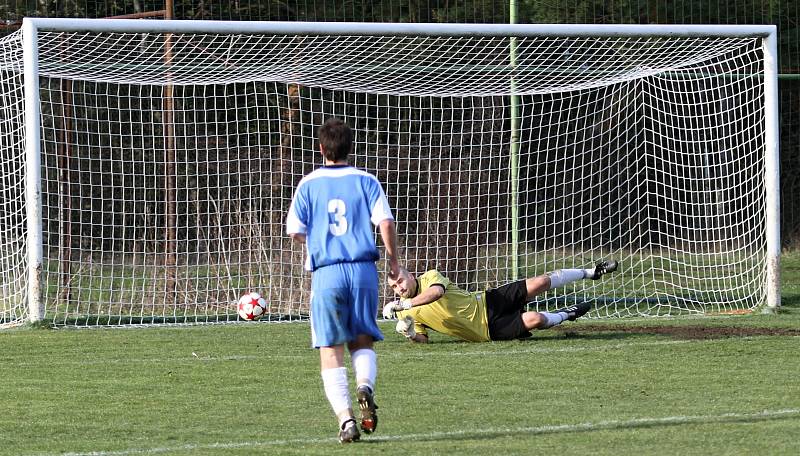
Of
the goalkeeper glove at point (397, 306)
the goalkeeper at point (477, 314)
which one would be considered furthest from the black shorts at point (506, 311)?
the goalkeeper glove at point (397, 306)

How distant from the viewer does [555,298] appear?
13.9 metres

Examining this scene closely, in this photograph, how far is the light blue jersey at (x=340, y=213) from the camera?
21.2ft

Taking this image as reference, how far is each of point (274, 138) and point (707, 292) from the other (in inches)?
215

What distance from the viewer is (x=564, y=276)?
455 inches

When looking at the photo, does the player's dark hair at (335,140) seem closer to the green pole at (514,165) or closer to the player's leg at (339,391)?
the player's leg at (339,391)

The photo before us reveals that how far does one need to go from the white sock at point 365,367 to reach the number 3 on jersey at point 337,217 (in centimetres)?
62

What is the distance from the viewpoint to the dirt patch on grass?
1111 cm

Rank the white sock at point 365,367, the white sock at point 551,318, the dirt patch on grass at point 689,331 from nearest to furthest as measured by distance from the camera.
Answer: the white sock at point 365,367 < the white sock at point 551,318 < the dirt patch on grass at point 689,331

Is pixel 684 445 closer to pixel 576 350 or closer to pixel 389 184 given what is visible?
pixel 576 350

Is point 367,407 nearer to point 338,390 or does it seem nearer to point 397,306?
point 338,390

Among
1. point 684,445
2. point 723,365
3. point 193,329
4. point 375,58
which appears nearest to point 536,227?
point 375,58

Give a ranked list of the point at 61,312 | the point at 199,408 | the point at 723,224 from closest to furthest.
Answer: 1. the point at 199,408
2. the point at 61,312
3. the point at 723,224

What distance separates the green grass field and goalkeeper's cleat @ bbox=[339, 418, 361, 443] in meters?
0.07

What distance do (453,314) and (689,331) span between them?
2257mm
